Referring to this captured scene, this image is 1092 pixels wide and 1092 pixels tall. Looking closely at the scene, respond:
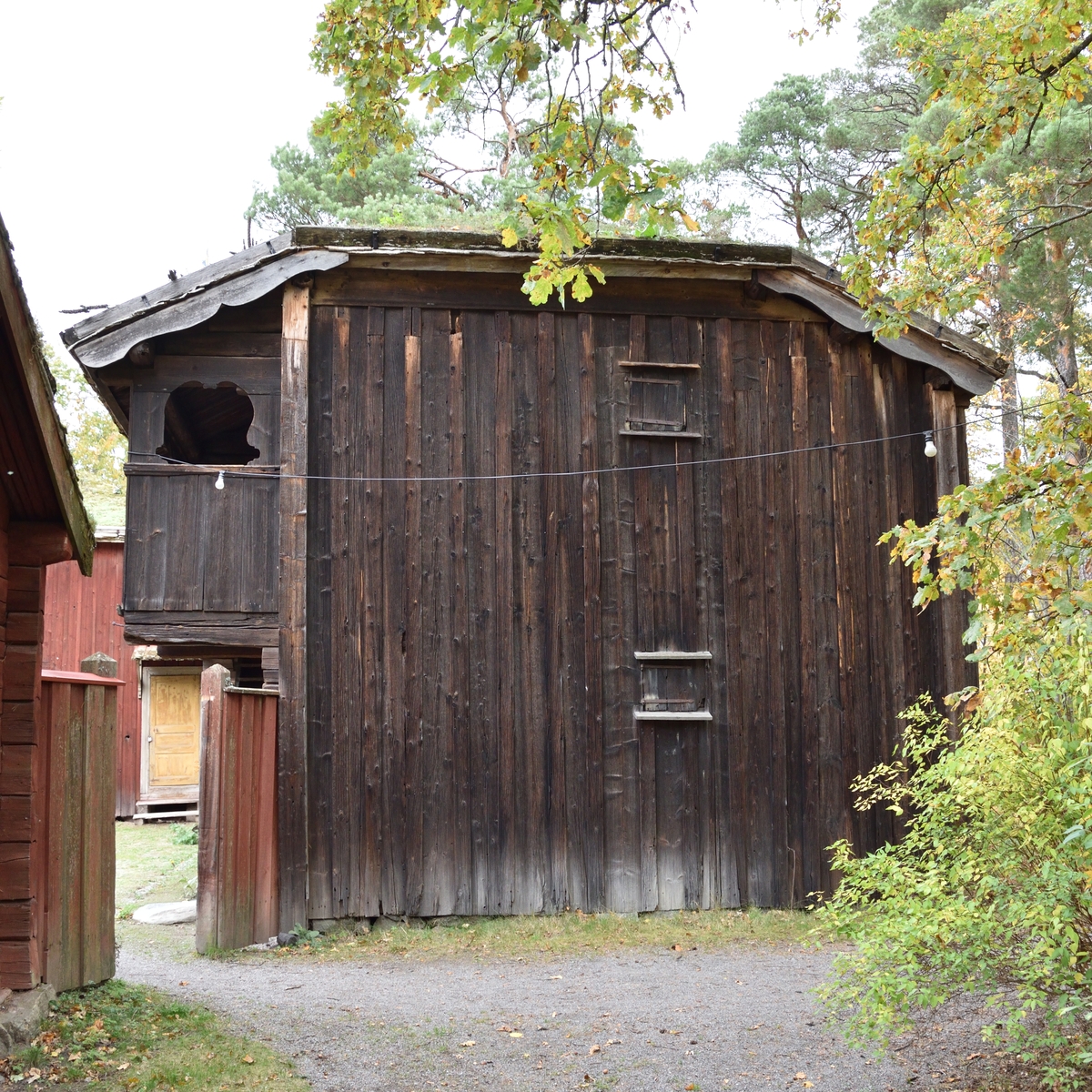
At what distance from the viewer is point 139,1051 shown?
18.5ft

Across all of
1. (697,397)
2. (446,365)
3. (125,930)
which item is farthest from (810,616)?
(125,930)

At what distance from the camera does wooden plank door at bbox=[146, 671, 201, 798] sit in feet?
60.6

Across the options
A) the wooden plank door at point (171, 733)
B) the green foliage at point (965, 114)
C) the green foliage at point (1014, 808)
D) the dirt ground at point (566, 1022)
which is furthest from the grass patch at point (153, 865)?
the green foliage at point (965, 114)

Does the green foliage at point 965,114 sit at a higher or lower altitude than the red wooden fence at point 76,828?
higher

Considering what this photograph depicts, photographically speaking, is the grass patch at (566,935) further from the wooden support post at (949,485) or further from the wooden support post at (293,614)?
the wooden support post at (949,485)

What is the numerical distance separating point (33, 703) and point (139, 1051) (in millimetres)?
1814

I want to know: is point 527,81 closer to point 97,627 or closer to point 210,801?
point 210,801

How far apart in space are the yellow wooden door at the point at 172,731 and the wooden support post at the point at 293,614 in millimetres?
9878

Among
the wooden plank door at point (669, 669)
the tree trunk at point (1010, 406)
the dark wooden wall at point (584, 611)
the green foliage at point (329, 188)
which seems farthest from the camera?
the green foliage at point (329, 188)

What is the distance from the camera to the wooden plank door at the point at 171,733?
728 inches

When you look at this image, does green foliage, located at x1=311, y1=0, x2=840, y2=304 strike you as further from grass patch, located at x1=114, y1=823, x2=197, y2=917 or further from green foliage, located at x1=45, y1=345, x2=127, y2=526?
green foliage, located at x1=45, y1=345, x2=127, y2=526

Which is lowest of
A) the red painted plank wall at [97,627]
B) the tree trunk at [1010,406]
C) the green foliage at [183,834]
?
the green foliage at [183,834]

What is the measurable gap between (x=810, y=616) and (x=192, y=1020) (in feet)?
20.3

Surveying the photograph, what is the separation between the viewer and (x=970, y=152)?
6.28 m
